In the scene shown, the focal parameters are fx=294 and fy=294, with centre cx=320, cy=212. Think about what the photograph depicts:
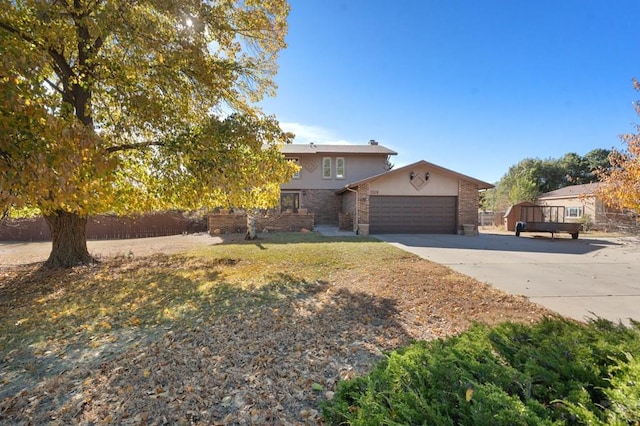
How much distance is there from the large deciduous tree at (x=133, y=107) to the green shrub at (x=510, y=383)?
176 inches

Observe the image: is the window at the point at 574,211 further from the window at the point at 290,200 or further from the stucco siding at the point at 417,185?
the window at the point at 290,200

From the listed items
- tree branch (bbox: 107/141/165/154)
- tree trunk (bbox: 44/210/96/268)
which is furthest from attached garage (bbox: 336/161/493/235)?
tree trunk (bbox: 44/210/96/268)

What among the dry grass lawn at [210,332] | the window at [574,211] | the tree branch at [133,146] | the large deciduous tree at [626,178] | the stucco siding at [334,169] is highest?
the stucco siding at [334,169]

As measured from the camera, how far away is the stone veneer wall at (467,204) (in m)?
16.5

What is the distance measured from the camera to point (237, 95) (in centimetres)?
930

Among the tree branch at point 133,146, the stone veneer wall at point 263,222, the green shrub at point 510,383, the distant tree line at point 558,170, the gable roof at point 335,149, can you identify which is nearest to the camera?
the green shrub at point 510,383

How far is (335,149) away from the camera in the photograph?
878 inches

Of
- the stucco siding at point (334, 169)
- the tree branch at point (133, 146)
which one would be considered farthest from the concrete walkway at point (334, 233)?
the tree branch at point (133, 146)

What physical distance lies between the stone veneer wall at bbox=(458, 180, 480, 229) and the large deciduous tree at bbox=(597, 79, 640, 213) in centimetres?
935

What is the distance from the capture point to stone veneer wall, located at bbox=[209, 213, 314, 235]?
55.5ft

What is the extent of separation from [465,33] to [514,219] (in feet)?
55.2

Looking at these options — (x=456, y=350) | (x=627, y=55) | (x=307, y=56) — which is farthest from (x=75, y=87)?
(x=627, y=55)

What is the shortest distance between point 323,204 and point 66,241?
50.6ft

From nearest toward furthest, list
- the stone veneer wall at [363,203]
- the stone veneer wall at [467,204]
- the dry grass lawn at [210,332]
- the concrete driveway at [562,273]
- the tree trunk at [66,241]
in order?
the dry grass lawn at [210,332], the concrete driveway at [562,273], the tree trunk at [66,241], the stone veneer wall at [363,203], the stone veneer wall at [467,204]
